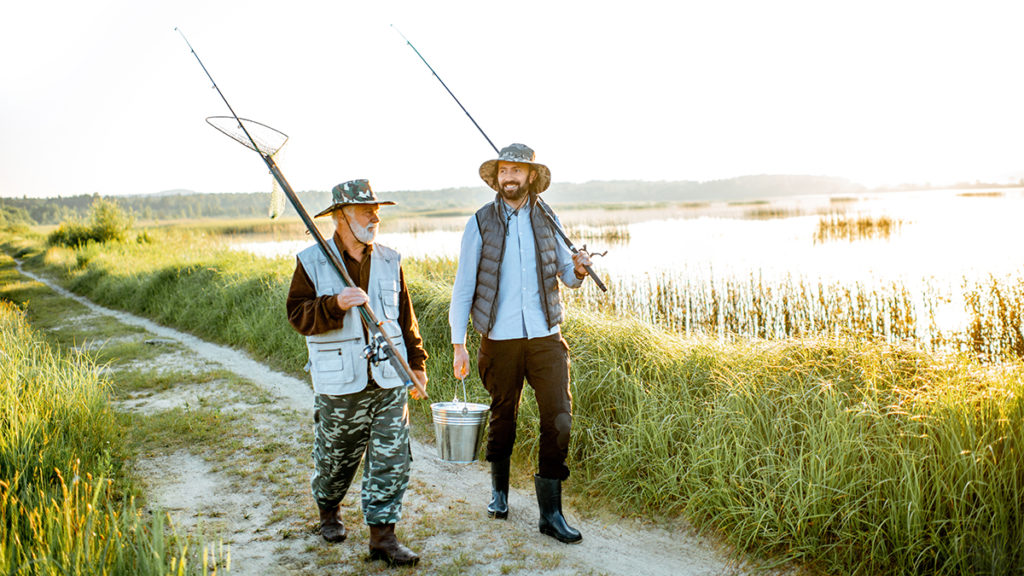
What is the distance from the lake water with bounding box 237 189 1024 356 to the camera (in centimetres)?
1072

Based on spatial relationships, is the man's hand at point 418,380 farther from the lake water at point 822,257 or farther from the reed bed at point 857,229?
the reed bed at point 857,229

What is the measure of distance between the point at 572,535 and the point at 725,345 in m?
2.40

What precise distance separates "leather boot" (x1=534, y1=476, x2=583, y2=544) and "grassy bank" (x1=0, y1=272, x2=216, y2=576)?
178 centimetres

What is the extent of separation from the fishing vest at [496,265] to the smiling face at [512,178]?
0.11 metres

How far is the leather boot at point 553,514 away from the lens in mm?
3893

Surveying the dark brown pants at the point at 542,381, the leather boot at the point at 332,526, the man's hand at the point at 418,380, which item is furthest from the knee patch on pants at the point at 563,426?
the leather boot at the point at 332,526

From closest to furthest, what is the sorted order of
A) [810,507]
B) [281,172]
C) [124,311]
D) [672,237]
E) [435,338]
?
1. [281,172]
2. [810,507]
3. [435,338]
4. [124,311]
5. [672,237]

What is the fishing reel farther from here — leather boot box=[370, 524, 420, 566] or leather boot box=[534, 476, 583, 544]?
leather boot box=[534, 476, 583, 544]

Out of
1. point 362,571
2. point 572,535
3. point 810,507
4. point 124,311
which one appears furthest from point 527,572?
point 124,311

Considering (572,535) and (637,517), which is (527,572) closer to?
(572,535)

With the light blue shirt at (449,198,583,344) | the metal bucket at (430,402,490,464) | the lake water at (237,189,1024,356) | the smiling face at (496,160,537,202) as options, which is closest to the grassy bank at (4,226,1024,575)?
the metal bucket at (430,402,490,464)

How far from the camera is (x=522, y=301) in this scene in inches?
147

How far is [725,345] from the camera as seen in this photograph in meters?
5.64

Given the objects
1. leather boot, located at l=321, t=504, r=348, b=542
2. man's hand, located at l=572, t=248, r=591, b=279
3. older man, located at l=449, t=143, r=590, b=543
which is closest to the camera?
man's hand, located at l=572, t=248, r=591, b=279
